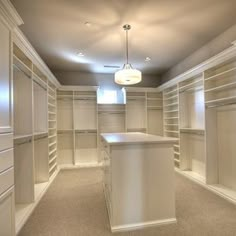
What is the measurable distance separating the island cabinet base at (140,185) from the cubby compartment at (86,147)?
3.31m

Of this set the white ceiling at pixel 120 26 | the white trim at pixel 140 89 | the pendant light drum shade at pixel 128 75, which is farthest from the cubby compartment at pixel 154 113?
the pendant light drum shade at pixel 128 75

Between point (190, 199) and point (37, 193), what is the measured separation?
2.52m

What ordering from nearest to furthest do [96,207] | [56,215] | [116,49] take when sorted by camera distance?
[56,215] → [96,207] → [116,49]

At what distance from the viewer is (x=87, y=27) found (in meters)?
3.04

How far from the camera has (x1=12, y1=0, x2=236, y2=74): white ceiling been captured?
250 cm

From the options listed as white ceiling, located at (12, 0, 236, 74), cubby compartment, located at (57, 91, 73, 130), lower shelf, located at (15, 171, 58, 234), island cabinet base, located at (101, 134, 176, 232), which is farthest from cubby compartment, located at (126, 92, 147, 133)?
island cabinet base, located at (101, 134, 176, 232)

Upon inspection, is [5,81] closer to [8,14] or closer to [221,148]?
[8,14]

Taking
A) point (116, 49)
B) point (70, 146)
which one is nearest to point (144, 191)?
point (116, 49)

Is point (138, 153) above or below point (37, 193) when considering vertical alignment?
above

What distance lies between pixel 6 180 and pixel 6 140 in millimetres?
365

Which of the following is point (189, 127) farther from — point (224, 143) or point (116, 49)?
point (116, 49)

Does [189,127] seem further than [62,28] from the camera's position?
Yes

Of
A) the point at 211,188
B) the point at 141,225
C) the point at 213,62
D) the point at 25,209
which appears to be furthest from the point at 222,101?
the point at 25,209

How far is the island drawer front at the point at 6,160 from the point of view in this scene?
1.66 m
